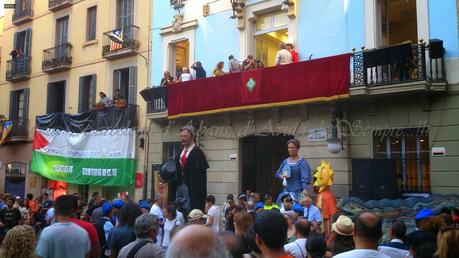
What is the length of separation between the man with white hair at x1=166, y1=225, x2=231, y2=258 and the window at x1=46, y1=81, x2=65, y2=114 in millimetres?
22350

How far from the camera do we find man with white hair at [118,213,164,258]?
4465mm

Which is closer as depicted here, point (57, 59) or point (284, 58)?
point (284, 58)

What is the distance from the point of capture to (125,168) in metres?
18.7

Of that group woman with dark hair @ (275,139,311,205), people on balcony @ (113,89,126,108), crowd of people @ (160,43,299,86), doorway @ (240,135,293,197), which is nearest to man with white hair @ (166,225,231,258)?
woman with dark hair @ (275,139,311,205)

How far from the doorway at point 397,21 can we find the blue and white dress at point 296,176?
17.1ft

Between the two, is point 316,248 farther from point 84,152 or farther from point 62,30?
point 62,30

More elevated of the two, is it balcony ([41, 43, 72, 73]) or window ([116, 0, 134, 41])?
window ([116, 0, 134, 41])

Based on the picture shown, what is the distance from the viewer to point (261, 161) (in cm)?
1623

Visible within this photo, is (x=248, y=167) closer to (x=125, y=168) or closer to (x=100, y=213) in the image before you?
(x=125, y=168)

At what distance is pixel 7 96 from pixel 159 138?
486 inches

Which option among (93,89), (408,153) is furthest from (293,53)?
(93,89)

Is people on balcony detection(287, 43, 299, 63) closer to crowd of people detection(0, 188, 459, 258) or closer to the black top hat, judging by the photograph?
crowd of people detection(0, 188, 459, 258)

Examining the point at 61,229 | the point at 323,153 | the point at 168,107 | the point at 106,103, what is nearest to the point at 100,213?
the point at 61,229

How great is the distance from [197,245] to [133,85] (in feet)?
58.4
